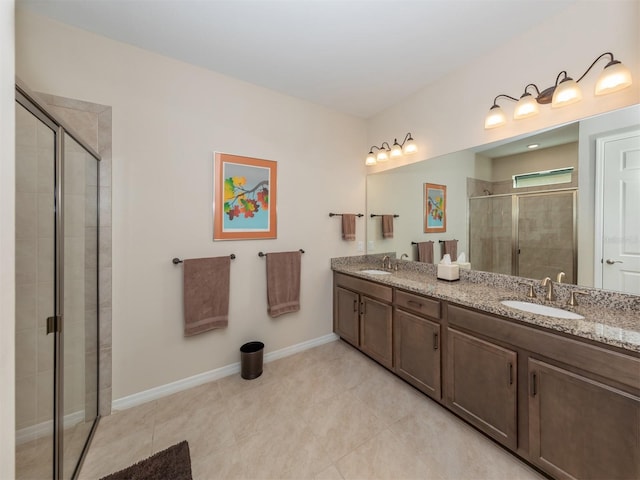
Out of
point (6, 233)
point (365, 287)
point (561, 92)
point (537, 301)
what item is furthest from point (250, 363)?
point (561, 92)

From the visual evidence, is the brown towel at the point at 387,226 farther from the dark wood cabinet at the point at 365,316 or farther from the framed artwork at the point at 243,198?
the framed artwork at the point at 243,198

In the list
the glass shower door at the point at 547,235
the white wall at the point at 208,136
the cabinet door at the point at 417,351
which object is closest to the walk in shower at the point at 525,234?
the glass shower door at the point at 547,235

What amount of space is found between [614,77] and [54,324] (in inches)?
123

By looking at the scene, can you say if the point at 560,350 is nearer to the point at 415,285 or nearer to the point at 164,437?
the point at 415,285

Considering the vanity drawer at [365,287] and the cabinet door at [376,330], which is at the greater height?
the vanity drawer at [365,287]

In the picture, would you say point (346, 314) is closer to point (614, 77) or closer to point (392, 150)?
point (392, 150)

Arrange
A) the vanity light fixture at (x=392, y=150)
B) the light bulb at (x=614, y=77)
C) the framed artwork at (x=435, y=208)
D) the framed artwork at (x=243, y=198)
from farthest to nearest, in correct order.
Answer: the vanity light fixture at (x=392, y=150)
the framed artwork at (x=435, y=208)
the framed artwork at (x=243, y=198)
the light bulb at (x=614, y=77)

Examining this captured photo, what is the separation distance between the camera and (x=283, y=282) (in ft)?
8.25

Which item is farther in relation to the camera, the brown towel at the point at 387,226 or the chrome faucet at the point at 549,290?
the brown towel at the point at 387,226

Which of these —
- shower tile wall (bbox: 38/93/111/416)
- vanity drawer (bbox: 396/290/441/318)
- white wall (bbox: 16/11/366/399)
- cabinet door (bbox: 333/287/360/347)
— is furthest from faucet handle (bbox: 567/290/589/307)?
shower tile wall (bbox: 38/93/111/416)

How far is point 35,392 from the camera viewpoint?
46.0 inches

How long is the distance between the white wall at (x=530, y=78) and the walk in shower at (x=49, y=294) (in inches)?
101

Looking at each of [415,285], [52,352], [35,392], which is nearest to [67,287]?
[52,352]

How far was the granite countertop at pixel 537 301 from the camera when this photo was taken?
1.14 meters
